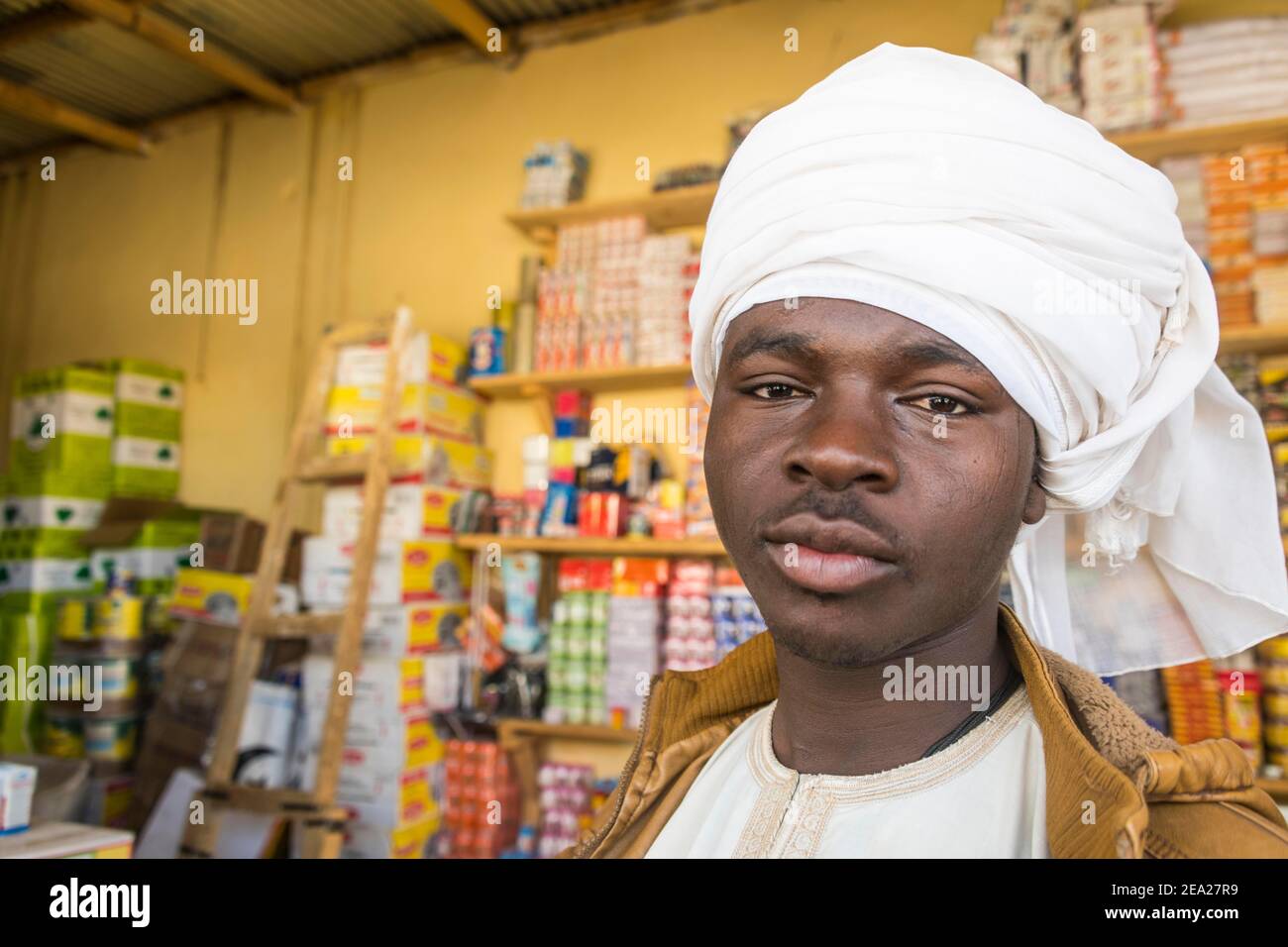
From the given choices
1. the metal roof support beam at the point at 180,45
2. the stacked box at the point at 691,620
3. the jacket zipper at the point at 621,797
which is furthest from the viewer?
the metal roof support beam at the point at 180,45

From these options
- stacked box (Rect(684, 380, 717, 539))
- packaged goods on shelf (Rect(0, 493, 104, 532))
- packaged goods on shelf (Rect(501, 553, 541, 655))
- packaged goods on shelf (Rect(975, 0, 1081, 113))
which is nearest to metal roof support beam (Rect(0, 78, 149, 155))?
packaged goods on shelf (Rect(0, 493, 104, 532))

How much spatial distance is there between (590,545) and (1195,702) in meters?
1.81

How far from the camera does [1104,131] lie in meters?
2.41

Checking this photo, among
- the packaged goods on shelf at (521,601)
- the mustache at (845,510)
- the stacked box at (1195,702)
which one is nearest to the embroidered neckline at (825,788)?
the mustache at (845,510)

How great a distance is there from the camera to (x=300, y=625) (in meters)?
2.88

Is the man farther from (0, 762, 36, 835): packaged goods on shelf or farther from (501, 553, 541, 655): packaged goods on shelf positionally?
(501, 553, 541, 655): packaged goods on shelf

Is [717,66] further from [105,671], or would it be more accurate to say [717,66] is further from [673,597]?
[105,671]

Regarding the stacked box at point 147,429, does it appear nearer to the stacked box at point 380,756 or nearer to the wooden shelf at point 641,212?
the stacked box at point 380,756

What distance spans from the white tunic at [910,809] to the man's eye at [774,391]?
34cm

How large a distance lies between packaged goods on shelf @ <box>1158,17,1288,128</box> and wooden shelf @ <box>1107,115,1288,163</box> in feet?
0.14

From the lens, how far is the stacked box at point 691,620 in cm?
274

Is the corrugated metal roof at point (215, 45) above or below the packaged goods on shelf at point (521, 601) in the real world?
above

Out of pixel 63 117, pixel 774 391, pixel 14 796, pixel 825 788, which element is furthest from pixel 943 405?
pixel 63 117

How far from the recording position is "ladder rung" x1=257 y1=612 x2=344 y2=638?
285cm
